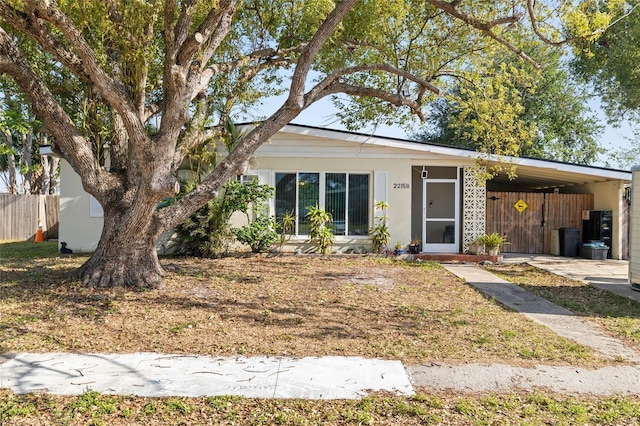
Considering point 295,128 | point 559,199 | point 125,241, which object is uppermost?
point 295,128

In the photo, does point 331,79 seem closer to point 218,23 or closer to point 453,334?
point 218,23

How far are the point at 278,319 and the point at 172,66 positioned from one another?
4042 mm

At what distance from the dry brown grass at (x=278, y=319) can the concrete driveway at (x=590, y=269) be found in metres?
3.26

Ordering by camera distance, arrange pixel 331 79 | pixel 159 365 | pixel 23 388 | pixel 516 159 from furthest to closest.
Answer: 1. pixel 516 159
2. pixel 331 79
3. pixel 159 365
4. pixel 23 388

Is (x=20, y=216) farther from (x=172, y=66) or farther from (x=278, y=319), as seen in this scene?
(x=278, y=319)

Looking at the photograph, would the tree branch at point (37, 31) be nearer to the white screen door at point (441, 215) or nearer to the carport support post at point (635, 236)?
the white screen door at point (441, 215)

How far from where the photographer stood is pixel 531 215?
53.0 ft

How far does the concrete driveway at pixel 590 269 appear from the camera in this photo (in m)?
9.88

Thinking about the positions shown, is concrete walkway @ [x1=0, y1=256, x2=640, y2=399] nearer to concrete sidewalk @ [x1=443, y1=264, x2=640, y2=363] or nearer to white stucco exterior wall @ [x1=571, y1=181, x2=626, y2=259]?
concrete sidewalk @ [x1=443, y1=264, x2=640, y2=363]

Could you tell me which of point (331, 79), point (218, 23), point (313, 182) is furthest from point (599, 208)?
point (218, 23)

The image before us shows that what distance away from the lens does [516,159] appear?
13.2 meters

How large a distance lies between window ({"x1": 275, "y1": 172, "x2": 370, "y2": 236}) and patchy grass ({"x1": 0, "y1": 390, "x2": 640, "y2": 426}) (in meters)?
9.96

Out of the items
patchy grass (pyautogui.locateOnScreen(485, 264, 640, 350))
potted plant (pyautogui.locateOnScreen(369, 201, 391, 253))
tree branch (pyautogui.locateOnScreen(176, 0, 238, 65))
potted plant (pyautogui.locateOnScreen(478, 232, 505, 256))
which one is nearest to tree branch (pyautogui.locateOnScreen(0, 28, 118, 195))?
tree branch (pyautogui.locateOnScreen(176, 0, 238, 65))

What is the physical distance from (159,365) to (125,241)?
399 cm
